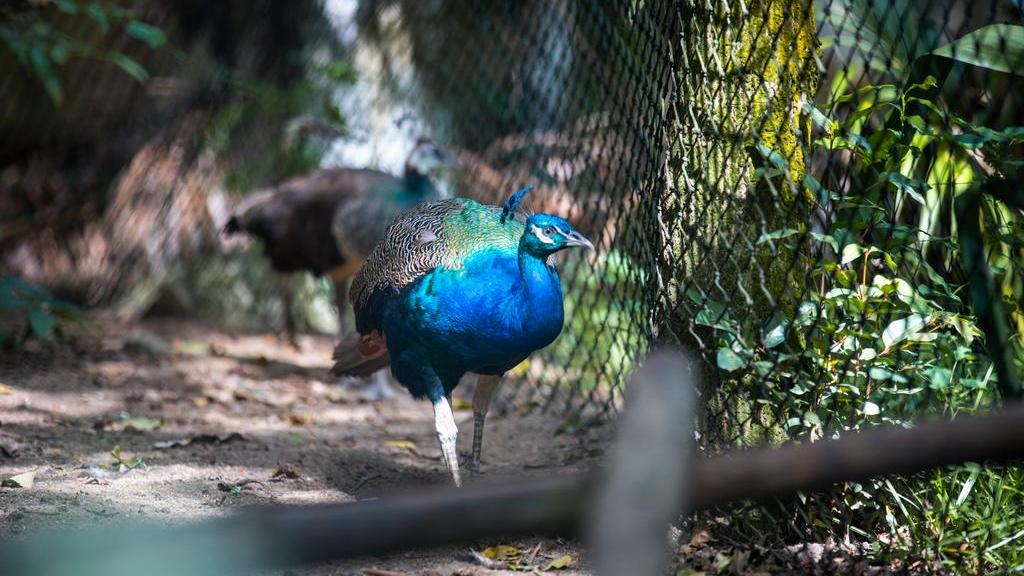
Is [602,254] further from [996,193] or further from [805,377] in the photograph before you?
[996,193]

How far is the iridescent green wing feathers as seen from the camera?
358cm

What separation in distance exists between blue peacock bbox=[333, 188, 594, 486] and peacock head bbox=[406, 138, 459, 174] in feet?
5.50

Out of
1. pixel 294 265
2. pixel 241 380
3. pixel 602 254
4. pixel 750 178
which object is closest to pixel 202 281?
pixel 294 265

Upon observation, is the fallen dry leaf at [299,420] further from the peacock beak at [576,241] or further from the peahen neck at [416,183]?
the peacock beak at [576,241]

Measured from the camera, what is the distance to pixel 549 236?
11.1 feet

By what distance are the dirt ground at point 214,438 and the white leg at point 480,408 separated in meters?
0.18

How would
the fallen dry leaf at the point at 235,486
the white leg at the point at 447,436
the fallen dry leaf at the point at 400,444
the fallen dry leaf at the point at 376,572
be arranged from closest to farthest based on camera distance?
the fallen dry leaf at the point at 376,572, the fallen dry leaf at the point at 235,486, the white leg at the point at 447,436, the fallen dry leaf at the point at 400,444

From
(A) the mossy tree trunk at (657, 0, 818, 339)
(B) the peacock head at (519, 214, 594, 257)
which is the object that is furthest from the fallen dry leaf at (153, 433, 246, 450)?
(A) the mossy tree trunk at (657, 0, 818, 339)

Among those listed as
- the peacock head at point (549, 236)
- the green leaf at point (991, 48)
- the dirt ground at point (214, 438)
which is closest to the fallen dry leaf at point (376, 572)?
the dirt ground at point (214, 438)

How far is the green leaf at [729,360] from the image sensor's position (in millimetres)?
2764

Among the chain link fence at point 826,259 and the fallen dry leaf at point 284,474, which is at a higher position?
the chain link fence at point 826,259

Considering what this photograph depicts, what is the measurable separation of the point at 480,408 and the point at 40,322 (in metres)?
2.54

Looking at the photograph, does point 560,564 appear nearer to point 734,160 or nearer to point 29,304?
point 734,160

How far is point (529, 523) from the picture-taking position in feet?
4.30
